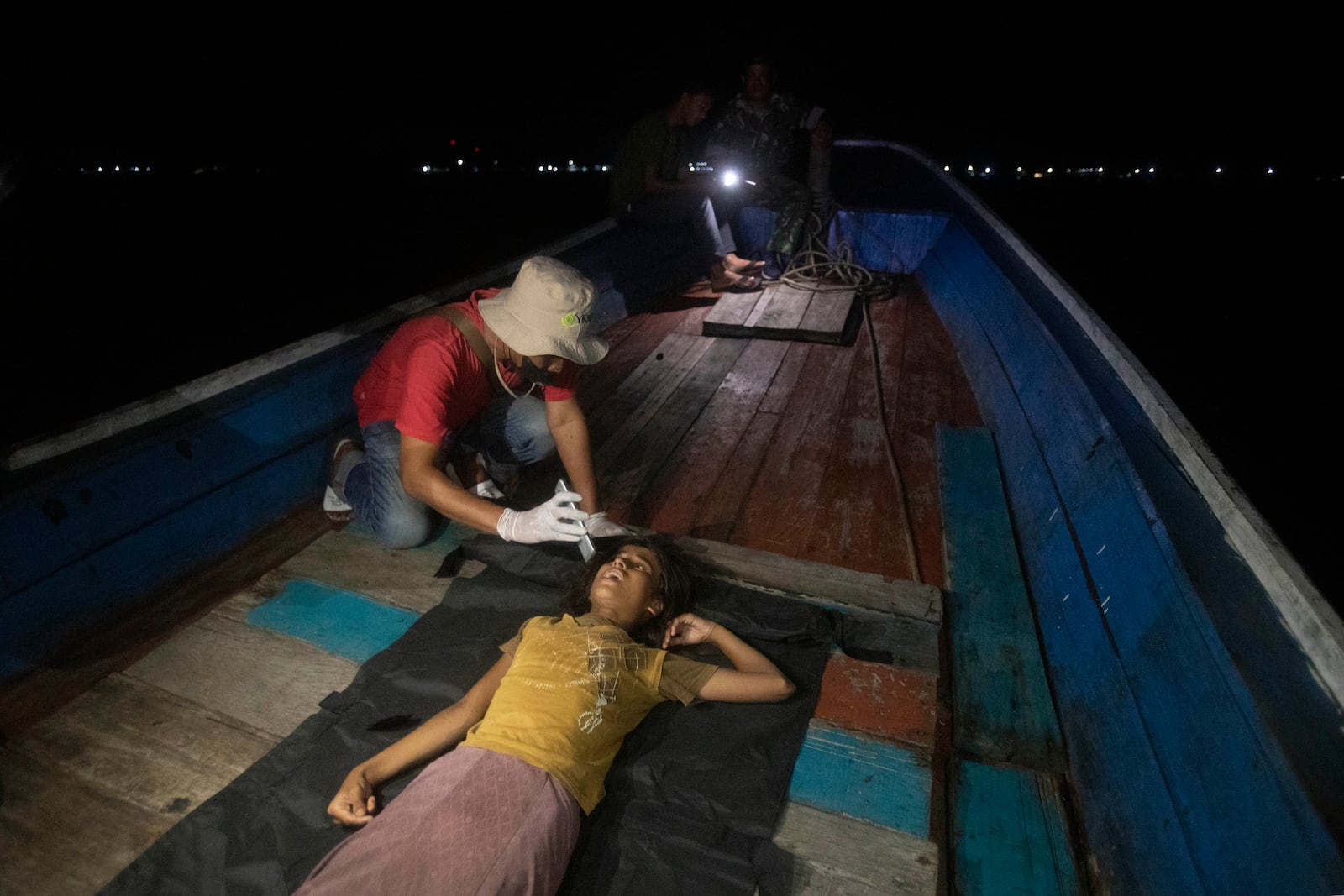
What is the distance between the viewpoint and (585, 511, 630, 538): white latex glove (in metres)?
2.67

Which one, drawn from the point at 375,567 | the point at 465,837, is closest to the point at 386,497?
the point at 375,567

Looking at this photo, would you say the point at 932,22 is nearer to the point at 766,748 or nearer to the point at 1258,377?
the point at 1258,377

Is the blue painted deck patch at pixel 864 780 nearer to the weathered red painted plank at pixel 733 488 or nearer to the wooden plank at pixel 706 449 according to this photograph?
the weathered red painted plank at pixel 733 488

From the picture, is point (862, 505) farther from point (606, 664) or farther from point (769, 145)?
point (769, 145)

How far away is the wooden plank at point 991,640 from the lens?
207 cm

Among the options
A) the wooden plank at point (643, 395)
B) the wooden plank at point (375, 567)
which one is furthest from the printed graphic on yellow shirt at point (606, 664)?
the wooden plank at point (643, 395)

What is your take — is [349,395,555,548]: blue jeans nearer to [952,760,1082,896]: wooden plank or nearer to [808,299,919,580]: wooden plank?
[808,299,919,580]: wooden plank

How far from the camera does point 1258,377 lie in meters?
7.92

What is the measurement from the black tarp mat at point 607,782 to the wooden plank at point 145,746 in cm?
11

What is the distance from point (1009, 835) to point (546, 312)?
234 cm

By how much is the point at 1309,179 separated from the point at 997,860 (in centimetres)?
3090

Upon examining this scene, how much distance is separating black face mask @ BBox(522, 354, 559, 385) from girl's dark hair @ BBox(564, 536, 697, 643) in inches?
31.1

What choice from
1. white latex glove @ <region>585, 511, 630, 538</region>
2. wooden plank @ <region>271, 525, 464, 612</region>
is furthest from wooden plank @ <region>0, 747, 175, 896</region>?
white latex glove @ <region>585, 511, 630, 538</region>

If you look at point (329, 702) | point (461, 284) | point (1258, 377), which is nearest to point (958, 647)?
point (329, 702)
